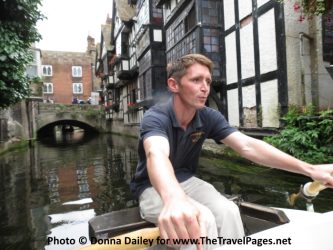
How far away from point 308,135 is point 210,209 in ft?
23.1

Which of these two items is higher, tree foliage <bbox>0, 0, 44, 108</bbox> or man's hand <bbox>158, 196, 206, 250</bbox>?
tree foliage <bbox>0, 0, 44, 108</bbox>

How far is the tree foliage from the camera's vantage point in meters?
7.38

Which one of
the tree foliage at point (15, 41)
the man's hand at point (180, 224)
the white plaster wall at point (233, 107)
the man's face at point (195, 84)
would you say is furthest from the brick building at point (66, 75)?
the man's hand at point (180, 224)

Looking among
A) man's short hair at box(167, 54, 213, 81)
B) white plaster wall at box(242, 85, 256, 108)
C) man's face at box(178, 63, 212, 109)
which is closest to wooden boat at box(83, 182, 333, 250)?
man's face at box(178, 63, 212, 109)

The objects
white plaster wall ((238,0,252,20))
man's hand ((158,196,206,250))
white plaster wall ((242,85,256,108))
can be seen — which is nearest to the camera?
man's hand ((158,196,206,250))

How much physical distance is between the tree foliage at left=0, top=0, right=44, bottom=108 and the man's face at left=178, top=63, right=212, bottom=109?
6221 mm

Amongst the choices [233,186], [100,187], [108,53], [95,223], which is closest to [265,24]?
[233,186]

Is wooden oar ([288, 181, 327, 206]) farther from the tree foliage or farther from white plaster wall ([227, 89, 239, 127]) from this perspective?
white plaster wall ([227, 89, 239, 127])

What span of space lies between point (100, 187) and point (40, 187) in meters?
1.72

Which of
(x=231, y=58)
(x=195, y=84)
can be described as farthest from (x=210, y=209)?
(x=231, y=58)

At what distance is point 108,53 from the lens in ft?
112

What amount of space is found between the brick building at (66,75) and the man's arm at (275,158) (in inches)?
2016

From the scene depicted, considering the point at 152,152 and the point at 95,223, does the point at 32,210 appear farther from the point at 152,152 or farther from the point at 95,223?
the point at 152,152

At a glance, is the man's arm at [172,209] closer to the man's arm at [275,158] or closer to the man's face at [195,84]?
the man's face at [195,84]
